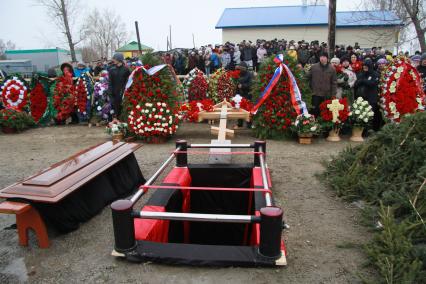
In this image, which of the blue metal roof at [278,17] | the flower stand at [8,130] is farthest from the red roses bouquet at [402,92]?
the blue metal roof at [278,17]

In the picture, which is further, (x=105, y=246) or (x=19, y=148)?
(x=19, y=148)

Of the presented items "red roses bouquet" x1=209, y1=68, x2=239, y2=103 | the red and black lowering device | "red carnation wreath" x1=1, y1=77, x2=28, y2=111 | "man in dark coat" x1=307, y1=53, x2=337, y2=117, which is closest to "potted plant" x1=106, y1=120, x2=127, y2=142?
"red roses bouquet" x1=209, y1=68, x2=239, y2=103

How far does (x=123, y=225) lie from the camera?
2.63 m

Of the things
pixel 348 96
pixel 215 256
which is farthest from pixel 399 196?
pixel 348 96

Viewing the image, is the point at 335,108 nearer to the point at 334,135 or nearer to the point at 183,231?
the point at 334,135

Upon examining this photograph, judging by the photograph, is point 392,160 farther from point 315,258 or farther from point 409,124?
point 315,258

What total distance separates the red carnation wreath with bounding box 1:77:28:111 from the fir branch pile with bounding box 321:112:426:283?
8793 millimetres

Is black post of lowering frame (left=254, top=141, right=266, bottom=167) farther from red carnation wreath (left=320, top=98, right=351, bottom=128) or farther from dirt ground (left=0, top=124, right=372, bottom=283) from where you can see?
red carnation wreath (left=320, top=98, right=351, bottom=128)

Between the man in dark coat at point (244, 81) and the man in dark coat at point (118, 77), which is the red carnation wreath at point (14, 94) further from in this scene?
the man in dark coat at point (244, 81)

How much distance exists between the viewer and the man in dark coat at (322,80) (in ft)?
25.8

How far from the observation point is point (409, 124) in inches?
167

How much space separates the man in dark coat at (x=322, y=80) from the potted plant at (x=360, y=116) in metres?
0.61

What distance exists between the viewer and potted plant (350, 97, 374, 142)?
24.9 ft

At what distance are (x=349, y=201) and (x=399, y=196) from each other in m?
0.85
